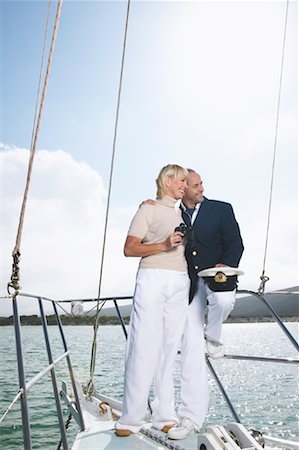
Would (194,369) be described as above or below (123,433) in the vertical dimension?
above

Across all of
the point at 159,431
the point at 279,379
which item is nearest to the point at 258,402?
the point at 279,379

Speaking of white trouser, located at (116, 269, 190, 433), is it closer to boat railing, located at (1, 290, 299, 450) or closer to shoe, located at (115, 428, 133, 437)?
shoe, located at (115, 428, 133, 437)

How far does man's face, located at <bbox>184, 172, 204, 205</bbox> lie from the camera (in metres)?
2.03

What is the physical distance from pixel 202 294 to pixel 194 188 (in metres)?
0.49

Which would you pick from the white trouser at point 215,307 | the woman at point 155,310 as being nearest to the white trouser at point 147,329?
the woman at point 155,310

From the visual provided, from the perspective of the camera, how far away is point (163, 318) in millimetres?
1913

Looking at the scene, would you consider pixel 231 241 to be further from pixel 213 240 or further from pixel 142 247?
pixel 142 247

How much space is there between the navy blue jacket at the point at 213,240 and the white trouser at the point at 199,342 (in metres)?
0.11

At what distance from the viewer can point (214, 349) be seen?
6.61 feet

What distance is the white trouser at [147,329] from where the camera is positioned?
186 cm

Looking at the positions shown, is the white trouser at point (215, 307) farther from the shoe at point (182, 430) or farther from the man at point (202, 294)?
the shoe at point (182, 430)

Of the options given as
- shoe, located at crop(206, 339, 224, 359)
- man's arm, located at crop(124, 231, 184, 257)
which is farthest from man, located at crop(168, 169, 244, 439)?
man's arm, located at crop(124, 231, 184, 257)

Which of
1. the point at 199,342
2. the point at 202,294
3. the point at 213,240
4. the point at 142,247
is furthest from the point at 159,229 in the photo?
the point at 199,342

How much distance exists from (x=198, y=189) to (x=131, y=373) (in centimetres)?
86
